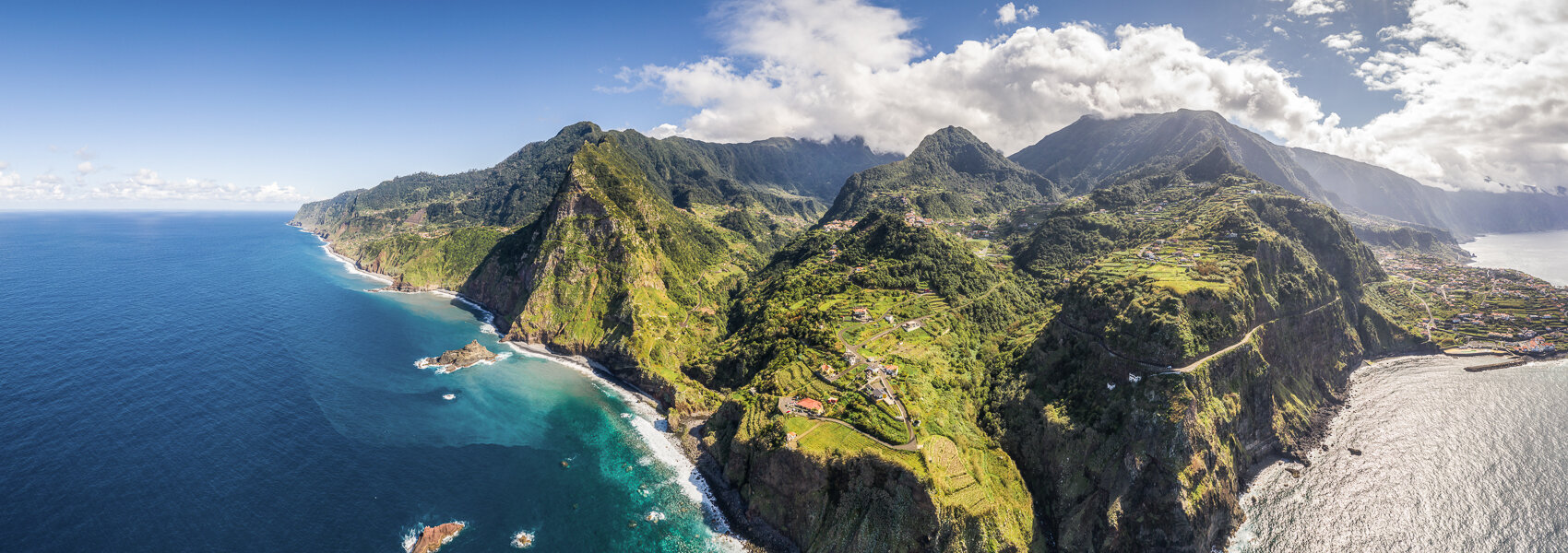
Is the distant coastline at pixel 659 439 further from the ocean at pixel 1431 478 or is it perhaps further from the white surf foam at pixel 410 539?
the ocean at pixel 1431 478

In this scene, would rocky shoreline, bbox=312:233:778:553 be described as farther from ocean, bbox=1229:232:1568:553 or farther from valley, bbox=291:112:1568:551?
ocean, bbox=1229:232:1568:553

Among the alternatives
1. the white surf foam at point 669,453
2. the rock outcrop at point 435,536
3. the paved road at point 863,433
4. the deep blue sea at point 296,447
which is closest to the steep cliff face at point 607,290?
the white surf foam at point 669,453

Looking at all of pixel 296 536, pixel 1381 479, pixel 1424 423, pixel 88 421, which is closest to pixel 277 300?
pixel 88 421

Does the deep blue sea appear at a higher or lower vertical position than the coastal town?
lower

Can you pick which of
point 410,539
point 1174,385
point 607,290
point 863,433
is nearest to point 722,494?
point 863,433

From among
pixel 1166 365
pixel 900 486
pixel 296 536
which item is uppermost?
pixel 1166 365

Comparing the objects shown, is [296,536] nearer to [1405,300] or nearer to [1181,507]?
[1181,507]

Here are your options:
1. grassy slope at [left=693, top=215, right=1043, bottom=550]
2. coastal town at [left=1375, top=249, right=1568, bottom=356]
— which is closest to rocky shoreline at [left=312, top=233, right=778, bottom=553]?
grassy slope at [left=693, top=215, right=1043, bottom=550]
